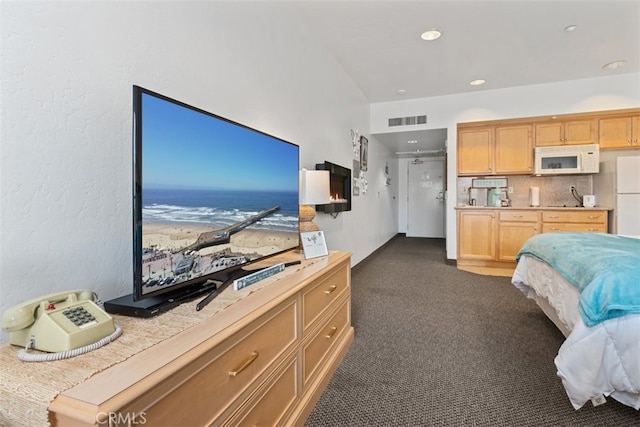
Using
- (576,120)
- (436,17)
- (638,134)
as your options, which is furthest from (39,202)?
(638,134)

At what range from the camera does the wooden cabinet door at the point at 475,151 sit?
4.79 metres

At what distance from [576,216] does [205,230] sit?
499cm

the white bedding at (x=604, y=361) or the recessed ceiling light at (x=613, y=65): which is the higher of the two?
the recessed ceiling light at (x=613, y=65)

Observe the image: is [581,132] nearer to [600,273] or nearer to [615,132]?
[615,132]

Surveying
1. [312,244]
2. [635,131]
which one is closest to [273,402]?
[312,244]

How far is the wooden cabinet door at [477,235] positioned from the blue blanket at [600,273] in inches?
97.3

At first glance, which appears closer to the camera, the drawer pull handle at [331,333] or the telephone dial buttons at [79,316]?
the telephone dial buttons at [79,316]

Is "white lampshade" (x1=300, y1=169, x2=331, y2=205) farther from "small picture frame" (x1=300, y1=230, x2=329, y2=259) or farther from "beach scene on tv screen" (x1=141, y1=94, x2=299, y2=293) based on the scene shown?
"beach scene on tv screen" (x1=141, y1=94, x2=299, y2=293)

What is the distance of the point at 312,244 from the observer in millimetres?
1987

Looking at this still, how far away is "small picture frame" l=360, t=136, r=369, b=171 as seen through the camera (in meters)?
4.63

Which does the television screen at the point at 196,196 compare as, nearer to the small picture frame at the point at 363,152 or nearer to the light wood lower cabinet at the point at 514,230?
the small picture frame at the point at 363,152

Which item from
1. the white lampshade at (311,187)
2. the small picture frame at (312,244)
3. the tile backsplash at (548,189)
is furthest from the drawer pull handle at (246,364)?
the tile backsplash at (548,189)

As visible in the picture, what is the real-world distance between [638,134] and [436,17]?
3716 millimetres

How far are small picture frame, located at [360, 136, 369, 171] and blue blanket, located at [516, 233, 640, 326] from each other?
289 cm
